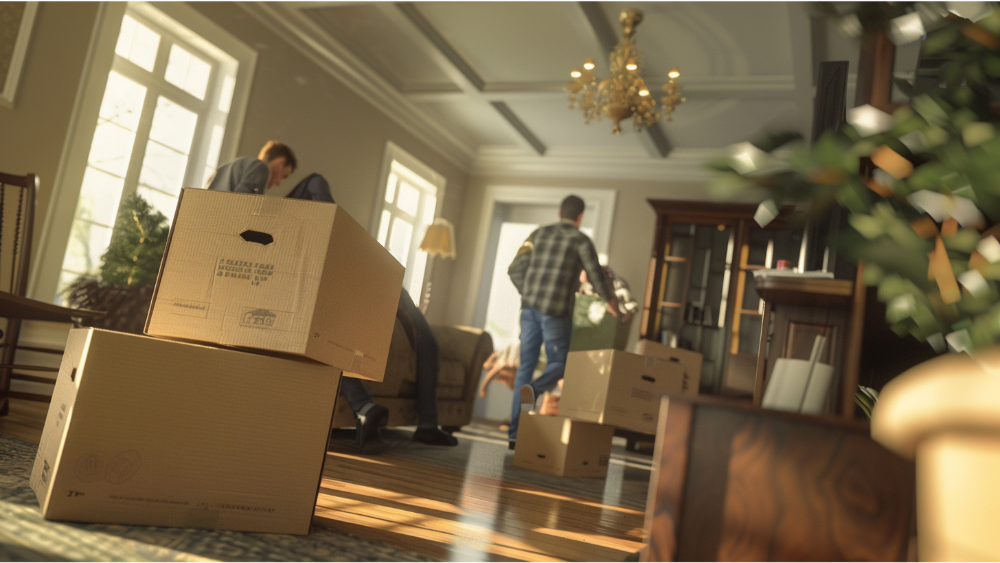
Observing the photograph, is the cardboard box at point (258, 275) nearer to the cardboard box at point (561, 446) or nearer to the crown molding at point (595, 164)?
the cardboard box at point (561, 446)

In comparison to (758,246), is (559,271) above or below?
below

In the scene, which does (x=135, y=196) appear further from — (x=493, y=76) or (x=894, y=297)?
(x=894, y=297)

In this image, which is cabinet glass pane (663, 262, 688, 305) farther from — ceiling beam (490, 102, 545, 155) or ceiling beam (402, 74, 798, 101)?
ceiling beam (490, 102, 545, 155)

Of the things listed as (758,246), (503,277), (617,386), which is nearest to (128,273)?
(617,386)

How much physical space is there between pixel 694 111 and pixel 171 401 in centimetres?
515

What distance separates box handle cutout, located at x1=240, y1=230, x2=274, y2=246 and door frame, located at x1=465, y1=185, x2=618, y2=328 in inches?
221

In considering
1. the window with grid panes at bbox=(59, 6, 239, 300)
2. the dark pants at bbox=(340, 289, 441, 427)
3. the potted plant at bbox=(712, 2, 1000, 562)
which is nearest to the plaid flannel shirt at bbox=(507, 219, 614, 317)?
the dark pants at bbox=(340, 289, 441, 427)

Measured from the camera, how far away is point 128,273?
3.53 m

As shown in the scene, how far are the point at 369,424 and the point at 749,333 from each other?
3969mm

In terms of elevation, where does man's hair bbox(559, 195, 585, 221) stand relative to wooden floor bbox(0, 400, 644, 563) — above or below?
above

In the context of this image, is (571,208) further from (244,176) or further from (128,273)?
(128,273)

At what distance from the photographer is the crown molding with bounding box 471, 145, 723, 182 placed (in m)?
6.53

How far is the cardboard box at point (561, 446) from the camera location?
290 cm

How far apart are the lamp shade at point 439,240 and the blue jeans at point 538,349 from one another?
2346 millimetres
